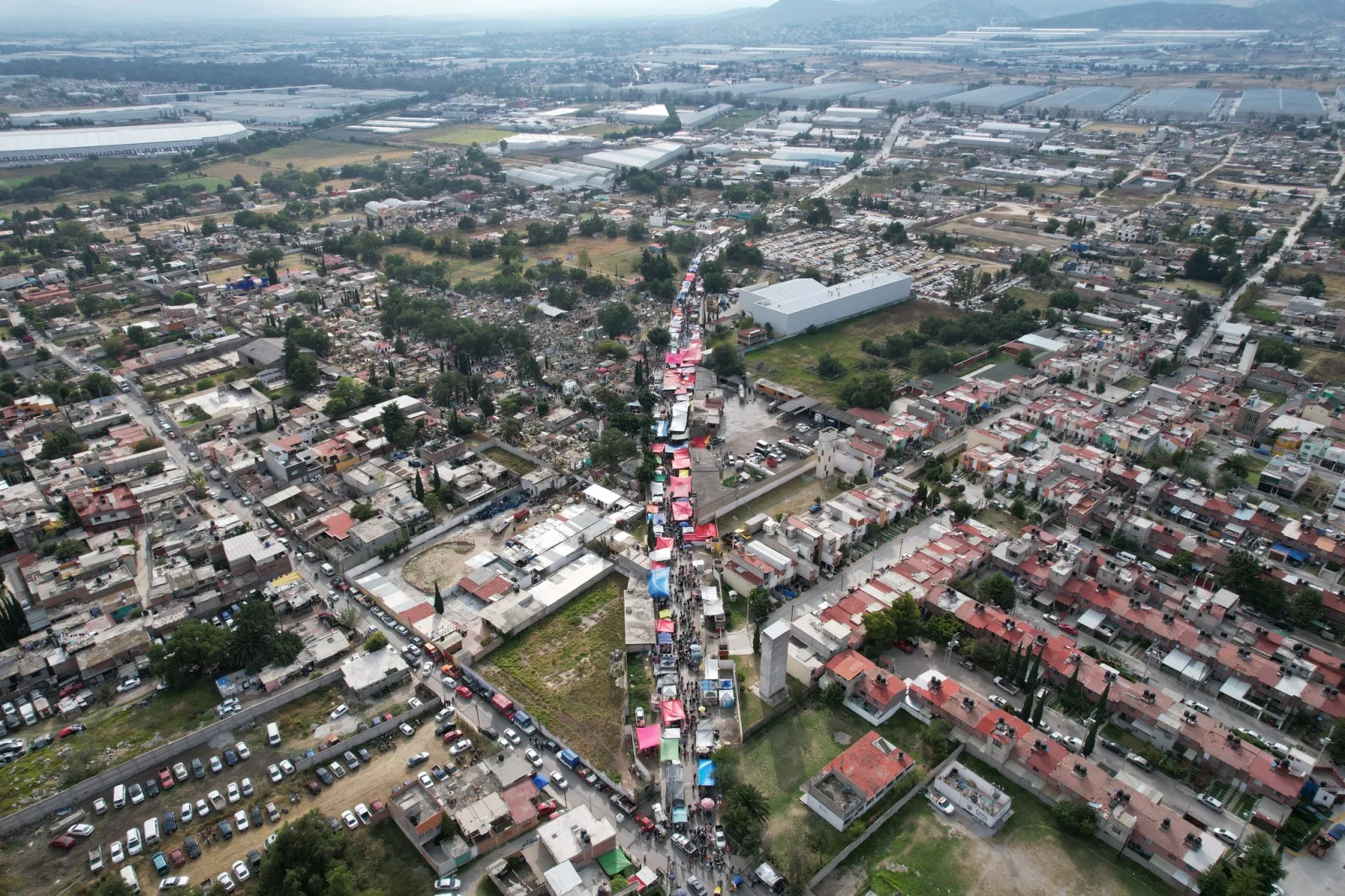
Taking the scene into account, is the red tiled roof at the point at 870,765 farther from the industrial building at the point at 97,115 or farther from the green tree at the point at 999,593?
the industrial building at the point at 97,115

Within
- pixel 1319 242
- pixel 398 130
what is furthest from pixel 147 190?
pixel 1319 242

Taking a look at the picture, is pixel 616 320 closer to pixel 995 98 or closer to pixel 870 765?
pixel 870 765

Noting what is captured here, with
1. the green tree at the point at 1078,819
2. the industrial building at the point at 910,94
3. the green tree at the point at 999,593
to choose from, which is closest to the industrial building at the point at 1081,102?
the industrial building at the point at 910,94

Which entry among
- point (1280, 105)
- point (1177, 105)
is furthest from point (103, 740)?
point (1280, 105)

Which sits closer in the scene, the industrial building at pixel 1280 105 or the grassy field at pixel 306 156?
the grassy field at pixel 306 156

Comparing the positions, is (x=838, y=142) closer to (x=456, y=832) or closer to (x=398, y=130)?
(x=398, y=130)

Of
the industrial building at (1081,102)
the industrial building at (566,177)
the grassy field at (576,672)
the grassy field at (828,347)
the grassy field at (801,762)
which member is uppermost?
the industrial building at (1081,102)
